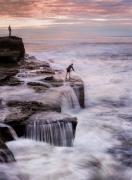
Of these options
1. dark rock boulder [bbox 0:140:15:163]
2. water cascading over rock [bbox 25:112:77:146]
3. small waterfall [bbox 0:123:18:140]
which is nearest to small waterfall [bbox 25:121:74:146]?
water cascading over rock [bbox 25:112:77:146]

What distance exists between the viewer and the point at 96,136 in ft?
50.6

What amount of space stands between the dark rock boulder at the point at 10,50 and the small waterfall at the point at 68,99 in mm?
7194

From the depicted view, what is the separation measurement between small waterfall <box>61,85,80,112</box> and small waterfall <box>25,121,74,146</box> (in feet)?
13.6

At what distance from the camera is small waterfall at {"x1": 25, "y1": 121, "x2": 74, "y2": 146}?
13.6m

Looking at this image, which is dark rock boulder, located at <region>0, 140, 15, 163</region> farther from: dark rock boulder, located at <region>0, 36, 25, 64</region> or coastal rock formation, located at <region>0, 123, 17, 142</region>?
dark rock boulder, located at <region>0, 36, 25, 64</region>

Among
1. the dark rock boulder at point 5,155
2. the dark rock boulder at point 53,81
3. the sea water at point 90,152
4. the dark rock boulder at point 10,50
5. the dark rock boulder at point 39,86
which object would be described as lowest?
the sea water at point 90,152

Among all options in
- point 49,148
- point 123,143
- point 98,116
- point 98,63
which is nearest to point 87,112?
point 98,116

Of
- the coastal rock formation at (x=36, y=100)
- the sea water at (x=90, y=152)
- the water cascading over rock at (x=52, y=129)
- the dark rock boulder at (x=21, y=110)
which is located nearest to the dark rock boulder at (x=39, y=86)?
→ the coastal rock formation at (x=36, y=100)

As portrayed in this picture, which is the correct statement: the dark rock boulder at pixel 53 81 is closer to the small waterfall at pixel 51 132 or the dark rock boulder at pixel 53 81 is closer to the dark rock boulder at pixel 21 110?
the dark rock boulder at pixel 21 110

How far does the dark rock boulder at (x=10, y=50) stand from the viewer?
2573 centimetres

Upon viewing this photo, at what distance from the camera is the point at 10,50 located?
28000 millimetres

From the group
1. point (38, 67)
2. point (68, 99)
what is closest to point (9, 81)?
point (68, 99)

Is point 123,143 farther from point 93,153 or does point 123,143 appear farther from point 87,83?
point 87,83

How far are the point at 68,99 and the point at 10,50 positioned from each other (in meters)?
10.3
